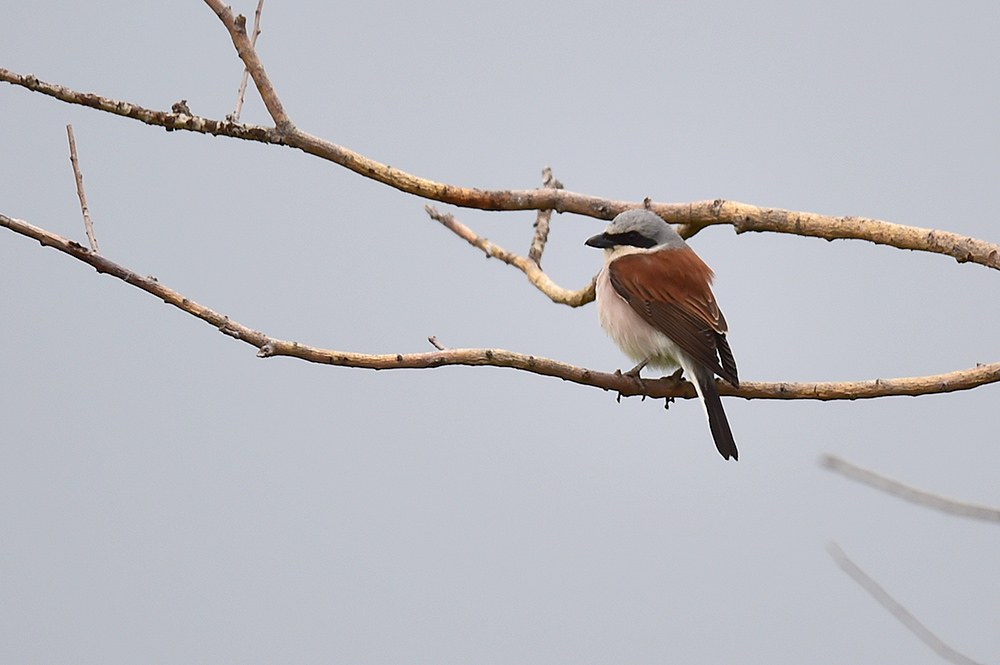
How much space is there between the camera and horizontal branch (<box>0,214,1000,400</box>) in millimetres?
2006

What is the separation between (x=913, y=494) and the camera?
116cm

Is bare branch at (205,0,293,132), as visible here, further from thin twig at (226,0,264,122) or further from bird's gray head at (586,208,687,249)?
bird's gray head at (586,208,687,249)

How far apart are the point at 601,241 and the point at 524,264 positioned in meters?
0.62

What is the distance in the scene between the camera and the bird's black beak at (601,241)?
9.94 feet

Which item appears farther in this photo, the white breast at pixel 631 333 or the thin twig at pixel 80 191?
the white breast at pixel 631 333

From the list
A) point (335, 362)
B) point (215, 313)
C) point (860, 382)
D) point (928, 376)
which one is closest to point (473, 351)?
point (335, 362)

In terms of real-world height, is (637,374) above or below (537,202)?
below

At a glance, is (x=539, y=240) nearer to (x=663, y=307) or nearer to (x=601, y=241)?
(x=601, y=241)

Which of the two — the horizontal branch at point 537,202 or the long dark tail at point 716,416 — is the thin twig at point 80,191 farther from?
the long dark tail at point 716,416

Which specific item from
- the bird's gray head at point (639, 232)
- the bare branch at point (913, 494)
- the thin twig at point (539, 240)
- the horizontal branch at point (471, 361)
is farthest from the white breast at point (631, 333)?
the bare branch at point (913, 494)

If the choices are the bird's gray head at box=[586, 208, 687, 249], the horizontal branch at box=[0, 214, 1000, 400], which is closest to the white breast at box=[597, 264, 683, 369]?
the bird's gray head at box=[586, 208, 687, 249]

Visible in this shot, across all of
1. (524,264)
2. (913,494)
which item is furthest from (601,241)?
(913,494)

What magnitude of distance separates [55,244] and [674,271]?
1.73m

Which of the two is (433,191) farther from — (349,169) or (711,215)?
(711,215)
